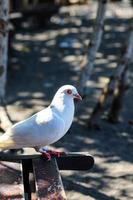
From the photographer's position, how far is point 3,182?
3385 mm

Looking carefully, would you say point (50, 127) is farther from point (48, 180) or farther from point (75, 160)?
point (48, 180)

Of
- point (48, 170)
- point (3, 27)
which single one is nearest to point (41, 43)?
point (3, 27)

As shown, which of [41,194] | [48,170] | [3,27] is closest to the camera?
[41,194]

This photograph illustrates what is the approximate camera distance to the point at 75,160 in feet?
12.3

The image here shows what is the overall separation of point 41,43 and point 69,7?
2938 millimetres

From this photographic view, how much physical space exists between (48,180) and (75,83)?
4823mm

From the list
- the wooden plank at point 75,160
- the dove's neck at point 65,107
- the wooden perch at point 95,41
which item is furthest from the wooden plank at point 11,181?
the wooden perch at point 95,41

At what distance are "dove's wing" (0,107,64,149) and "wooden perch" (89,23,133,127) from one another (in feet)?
10.5

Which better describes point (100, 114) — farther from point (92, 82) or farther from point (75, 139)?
point (92, 82)

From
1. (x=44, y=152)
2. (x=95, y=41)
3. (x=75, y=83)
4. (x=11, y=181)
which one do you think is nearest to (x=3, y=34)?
(x=95, y=41)

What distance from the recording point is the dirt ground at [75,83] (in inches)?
230

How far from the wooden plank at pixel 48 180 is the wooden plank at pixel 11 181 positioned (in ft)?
0.34

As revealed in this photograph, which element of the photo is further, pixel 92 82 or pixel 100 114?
pixel 92 82

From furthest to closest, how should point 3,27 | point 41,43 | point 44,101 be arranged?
point 41,43 → point 44,101 → point 3,27
